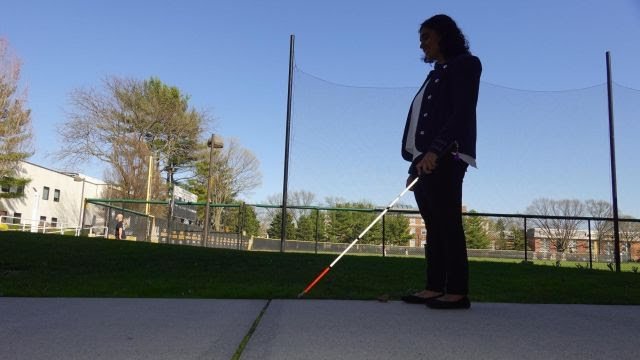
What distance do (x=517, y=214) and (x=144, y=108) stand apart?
79.8 feet

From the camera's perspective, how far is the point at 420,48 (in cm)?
Answer: 268

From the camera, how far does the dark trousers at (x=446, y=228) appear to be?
226 centimetres

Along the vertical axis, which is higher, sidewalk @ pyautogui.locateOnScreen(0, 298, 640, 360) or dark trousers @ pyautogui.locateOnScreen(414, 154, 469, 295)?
dark trousers @ pyautogui.locateOnScreen(414, 154, 469, 295)

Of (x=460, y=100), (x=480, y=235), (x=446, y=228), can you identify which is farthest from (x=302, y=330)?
(x=480, y=235)

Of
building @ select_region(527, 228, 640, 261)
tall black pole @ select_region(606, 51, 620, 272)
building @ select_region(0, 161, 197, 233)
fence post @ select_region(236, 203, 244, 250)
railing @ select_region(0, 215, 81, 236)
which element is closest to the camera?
tall black pole @ select_region(606, 51, 620, 272)

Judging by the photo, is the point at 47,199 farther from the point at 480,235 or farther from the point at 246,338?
the point at 246,338

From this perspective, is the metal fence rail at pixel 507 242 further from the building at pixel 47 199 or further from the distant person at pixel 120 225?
the building at pixel 47 199

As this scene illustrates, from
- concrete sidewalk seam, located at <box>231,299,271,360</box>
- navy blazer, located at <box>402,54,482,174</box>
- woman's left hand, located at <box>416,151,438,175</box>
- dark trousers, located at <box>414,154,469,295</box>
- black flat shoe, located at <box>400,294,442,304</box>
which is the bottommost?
concrete sidewalk seam, located at <box>231,299,271,360</box>

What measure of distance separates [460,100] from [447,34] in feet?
1.42

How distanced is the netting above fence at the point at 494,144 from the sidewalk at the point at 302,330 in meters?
6.15

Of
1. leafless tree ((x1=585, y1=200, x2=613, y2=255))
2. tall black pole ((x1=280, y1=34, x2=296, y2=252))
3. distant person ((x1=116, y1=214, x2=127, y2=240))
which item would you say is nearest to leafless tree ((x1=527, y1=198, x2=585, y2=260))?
leafless tree ((x1=585, y1=200, x2=613, y2=255))

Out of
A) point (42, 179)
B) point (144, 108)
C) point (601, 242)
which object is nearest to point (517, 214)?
point (601, 242)

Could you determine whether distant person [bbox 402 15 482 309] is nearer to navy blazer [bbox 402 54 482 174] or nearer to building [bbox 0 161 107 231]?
navy blazer [bbox 402 54 482 174]

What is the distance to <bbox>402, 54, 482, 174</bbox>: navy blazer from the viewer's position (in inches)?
91.3
